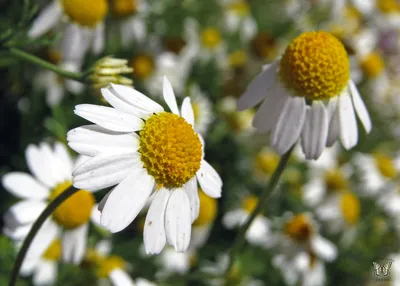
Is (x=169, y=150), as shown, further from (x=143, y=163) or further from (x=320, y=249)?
(x=320, y=249)

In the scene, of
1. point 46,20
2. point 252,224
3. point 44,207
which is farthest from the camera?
point 252,224

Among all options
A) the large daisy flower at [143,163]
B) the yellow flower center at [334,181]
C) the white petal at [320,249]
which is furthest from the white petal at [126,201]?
the yellow flower center at [334,181]

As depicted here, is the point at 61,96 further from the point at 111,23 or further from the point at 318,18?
the point at 318,18

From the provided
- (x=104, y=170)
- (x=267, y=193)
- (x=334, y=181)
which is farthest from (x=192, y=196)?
(x=334, y=181)

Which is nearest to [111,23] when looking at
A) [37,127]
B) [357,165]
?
[37,127]

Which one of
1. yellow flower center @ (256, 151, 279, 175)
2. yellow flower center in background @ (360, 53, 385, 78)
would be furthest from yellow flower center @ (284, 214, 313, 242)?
yellow flower center in background @ (360, 53, 385, 78)

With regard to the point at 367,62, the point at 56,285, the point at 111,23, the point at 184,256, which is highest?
the point at 111,23

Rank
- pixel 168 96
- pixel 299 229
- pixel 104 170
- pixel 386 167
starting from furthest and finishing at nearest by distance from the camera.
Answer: pixel 386 167
pixel 299 229
pixel 168 96
pixel 104 170
